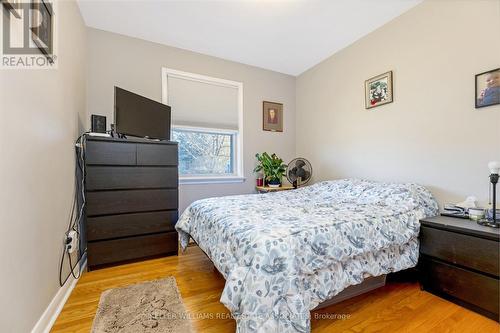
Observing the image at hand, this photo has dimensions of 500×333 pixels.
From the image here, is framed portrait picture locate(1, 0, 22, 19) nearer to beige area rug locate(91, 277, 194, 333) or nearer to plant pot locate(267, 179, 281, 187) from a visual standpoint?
beige area rug locate(91, 277, 194, 333)

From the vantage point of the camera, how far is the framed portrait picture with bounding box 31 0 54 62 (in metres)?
1.23

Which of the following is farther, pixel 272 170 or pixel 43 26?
pixel 272 170

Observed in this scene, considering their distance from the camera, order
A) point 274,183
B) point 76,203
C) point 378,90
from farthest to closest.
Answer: point 274,183
point 378,90
point 76,203

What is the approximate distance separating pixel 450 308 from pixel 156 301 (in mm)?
2010

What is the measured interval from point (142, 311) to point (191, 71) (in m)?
2.74

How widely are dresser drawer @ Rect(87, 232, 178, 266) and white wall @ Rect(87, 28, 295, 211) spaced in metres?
0.65

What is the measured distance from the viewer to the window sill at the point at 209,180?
299cm

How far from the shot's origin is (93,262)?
2074mm

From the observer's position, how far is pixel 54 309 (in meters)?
1.43

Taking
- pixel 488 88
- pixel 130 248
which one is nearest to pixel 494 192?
pixel 488 88

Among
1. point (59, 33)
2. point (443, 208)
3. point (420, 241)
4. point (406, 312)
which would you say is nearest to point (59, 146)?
point (59, 33)

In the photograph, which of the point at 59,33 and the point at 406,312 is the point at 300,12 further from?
the point at 406,312

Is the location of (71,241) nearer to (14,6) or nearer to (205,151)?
(14,6)

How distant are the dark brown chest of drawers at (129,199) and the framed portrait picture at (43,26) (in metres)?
0.82
